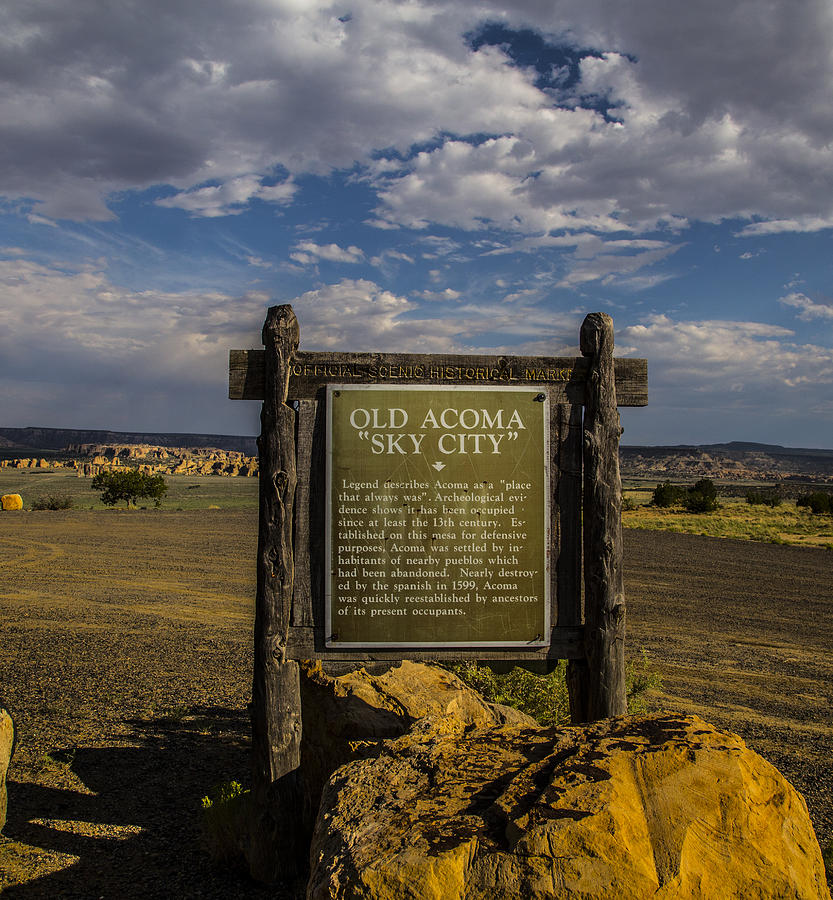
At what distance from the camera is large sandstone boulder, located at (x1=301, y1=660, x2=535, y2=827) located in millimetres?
4324

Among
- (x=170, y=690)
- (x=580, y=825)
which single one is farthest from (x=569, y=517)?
(x=170, y=690)

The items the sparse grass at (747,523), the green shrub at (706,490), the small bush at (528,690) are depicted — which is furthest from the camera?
the green shrub at (706,490)

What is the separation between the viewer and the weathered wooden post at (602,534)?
4320 millimetres

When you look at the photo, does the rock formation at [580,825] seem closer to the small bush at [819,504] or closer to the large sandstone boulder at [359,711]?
the large sandstone boulder at [359,711]

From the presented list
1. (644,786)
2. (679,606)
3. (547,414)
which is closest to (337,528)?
(547,414)

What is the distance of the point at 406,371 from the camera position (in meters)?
4.47

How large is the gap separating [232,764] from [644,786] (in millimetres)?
4446

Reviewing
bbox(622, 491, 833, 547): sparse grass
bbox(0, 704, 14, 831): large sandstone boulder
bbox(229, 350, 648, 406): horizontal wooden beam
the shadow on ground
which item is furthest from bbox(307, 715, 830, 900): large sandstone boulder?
bbox(622, 491, 833, 547): sparse grass

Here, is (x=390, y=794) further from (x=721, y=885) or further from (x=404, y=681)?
(x=404, y=681)

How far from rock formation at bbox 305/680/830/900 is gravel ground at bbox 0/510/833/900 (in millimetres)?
2074

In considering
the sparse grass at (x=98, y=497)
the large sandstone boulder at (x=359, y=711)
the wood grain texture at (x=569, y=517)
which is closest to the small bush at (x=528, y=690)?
the large sandstone boulder at (x=359, y=711)

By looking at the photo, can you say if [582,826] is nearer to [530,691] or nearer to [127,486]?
[530,691]

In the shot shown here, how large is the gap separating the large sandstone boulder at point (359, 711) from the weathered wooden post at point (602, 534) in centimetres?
75

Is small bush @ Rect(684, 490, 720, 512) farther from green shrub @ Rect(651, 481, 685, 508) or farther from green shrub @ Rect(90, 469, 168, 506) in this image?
green shrub @ Rect(90, 469, 168, 506)
